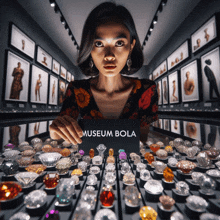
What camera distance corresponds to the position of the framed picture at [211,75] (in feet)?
7.38

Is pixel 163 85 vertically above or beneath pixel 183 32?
beneath

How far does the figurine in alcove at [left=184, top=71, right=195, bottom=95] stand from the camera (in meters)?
2.96

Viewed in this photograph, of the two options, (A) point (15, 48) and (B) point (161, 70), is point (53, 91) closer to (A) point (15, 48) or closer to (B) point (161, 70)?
(A) point (15, 48)

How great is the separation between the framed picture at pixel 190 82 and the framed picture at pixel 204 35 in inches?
13.3

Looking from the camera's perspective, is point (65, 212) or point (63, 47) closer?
point (65, 212)

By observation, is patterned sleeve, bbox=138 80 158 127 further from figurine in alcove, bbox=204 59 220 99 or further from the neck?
figurine in alcove, bbox=204 59 220 99

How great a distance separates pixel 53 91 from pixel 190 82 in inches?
156

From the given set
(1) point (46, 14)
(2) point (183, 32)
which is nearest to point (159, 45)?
(2) point (183, 32)

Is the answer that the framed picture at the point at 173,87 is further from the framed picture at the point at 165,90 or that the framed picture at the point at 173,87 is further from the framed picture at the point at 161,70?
the framed picture at the point at 161,70

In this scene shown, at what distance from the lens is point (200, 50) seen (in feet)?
8.75

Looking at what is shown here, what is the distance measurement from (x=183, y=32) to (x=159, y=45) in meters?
1.36

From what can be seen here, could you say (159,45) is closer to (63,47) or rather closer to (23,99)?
(63,47)

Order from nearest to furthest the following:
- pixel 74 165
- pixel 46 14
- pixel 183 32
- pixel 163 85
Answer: pixel 74 165 → pixel 46 14 → pixel 183 32 → pixel 163 85

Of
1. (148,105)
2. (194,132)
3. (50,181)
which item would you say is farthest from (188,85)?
(50,181)
